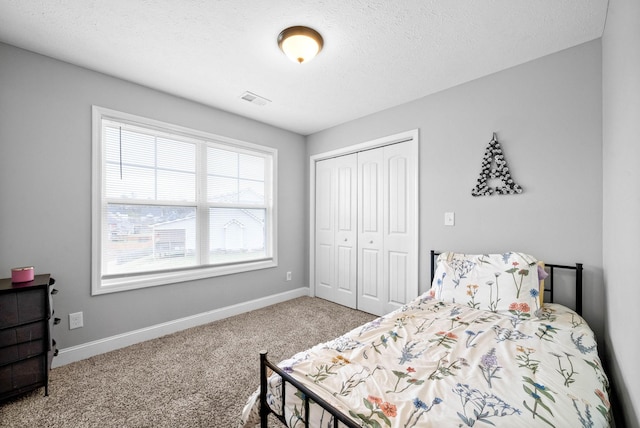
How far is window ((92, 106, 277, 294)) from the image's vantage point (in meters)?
2.60

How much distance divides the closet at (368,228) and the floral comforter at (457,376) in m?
1.47

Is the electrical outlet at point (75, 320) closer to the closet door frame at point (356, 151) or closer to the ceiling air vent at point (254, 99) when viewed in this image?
the ceiling air vent at point (254, 99)

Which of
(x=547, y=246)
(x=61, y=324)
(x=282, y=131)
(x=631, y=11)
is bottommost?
(x=61, y=324)

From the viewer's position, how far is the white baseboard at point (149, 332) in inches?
91.7

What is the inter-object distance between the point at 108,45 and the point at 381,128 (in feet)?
8.88

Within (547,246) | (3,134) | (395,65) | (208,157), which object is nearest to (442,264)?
(547,246)

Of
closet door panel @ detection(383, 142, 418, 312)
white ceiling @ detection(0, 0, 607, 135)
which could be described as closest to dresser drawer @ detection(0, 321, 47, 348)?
white ceiling @ detection(0, 0, 607, 135)

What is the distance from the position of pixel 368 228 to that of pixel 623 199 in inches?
92.8

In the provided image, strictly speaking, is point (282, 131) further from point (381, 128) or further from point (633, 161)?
point (633, 161)

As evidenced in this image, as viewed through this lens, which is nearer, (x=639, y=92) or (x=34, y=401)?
(x=639, y=92)

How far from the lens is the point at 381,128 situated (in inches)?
133

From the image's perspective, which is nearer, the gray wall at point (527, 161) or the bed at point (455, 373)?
the bed at point (455, 373)

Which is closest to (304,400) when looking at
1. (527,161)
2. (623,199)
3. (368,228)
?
(623,199)

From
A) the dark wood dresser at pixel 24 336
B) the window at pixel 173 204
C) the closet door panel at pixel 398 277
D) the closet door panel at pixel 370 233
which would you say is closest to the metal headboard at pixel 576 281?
the closet door panel at pixel 398 277
